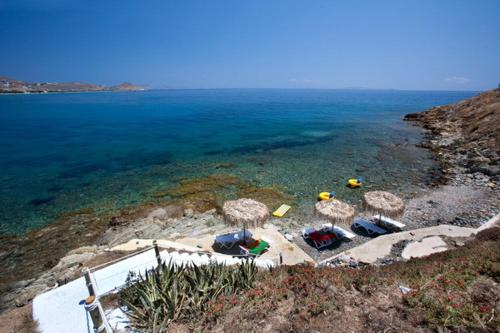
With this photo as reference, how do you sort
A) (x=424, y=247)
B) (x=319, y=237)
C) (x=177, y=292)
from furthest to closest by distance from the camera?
(x=319, y=237)
(x=424, y=247)
(x=177, y=292)

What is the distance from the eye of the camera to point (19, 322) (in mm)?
6941

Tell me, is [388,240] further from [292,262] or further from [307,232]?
[292,262]

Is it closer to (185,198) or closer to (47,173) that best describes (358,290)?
(185,198)

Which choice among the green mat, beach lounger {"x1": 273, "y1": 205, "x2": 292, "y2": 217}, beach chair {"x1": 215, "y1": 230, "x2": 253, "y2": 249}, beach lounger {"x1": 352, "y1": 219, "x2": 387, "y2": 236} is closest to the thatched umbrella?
beach chair {"x1": 215, "y1": 230, "x2": 253, "y2": 249}

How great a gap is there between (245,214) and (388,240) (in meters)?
7.79

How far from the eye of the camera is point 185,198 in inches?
761

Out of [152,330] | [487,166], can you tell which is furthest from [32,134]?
[487,166]

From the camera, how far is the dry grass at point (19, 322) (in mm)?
6609

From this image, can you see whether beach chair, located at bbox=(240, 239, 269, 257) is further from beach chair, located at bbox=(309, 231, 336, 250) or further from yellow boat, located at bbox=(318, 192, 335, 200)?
yellow boat, located at bbox=(318, 192, 335, 200)

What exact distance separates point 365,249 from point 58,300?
41.8ft

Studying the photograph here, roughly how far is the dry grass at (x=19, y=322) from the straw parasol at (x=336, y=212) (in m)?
11.9

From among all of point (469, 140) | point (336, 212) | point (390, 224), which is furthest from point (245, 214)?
point (469, 140)

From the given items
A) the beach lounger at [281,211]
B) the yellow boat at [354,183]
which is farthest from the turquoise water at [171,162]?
the beach lounger at [281,211]

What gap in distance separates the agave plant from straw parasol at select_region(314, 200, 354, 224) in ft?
22.4
